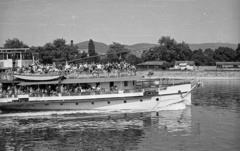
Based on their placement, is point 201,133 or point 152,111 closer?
point 201,133

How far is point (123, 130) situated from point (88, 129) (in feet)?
8.89

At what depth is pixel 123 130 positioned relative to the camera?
91.0 feet

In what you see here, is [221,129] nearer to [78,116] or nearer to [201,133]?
[201,133]

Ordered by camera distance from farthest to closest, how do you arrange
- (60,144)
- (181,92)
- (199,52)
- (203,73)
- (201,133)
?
(199,52), (203,73), (181,92), (201,133), (60,144)

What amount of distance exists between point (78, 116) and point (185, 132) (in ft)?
34.8

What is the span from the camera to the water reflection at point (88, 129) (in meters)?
24.1

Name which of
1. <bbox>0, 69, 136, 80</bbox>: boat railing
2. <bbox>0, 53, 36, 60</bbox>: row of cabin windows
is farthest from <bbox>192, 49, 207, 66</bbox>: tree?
<bbox>0, 69, 136, 80</bbox>: boat railing

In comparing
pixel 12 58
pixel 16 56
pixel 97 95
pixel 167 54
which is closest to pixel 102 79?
pixel 97 95

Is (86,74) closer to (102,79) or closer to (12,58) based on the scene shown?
(102,79)

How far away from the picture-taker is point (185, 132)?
26.8 metres

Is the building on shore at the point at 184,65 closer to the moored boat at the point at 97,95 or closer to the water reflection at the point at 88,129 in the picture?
the moored boat at the point at 97,95

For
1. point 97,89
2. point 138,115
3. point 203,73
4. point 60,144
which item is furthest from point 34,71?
point 203,73

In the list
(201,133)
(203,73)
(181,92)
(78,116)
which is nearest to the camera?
(201,133)

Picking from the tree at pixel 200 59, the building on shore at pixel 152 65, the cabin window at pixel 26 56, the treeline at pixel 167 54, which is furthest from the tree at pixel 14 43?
the cabin window at pixel 26 56
